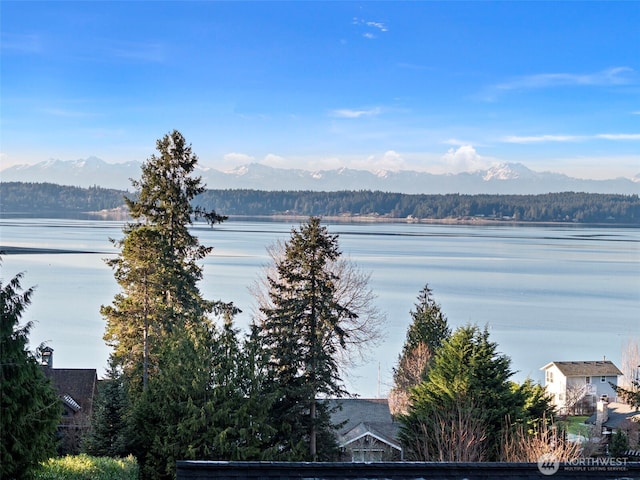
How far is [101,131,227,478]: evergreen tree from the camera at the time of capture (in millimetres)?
17000

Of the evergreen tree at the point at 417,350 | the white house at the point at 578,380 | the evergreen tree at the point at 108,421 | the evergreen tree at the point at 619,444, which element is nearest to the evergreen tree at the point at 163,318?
the evergreen tree at the point at 108,421

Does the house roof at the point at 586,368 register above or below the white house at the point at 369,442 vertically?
below

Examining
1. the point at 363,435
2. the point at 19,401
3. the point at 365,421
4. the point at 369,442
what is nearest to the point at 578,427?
the point at 365,421

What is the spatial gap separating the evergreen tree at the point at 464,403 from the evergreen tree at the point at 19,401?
9.33 meters

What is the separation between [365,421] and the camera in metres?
29.2

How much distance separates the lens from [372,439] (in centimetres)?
2605

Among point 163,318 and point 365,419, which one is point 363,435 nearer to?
point 365,419

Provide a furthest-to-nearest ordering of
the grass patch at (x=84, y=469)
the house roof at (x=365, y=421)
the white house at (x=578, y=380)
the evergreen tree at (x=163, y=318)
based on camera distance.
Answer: the white house at (x=578, y=380)
the house roof at (x=365, y=421)
the evergreen tree at (x=163, y=318)
the grass patch at (x=84, y=469)

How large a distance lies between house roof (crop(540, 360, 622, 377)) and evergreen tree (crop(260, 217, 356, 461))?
27.8 m

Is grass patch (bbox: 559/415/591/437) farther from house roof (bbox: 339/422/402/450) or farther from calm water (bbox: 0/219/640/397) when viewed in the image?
house roof (bbox: 339/422/402/450)

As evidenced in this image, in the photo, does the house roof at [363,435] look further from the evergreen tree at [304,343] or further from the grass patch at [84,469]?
the grass patch at [84,469]

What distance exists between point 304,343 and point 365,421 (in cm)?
1096

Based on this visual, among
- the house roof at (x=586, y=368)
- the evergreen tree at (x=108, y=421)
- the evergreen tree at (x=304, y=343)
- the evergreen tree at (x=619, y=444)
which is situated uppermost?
the evergreen tree at (x=304, y=343)

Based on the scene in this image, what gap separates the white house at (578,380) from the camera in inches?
1708
